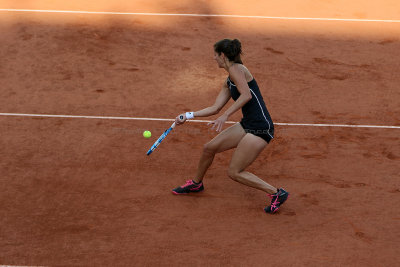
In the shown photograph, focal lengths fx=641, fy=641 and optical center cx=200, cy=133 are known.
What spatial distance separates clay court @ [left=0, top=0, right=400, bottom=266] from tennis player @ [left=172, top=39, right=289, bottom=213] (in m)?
0.44

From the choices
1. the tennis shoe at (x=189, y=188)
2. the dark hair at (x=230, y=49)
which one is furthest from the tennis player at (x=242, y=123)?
the tennis shoe at (x=189, y=188)

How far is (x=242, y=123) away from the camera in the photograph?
7117 millimetres

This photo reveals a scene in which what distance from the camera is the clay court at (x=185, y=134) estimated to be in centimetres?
661

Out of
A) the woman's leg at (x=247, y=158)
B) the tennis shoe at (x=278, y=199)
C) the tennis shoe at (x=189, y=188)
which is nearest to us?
the woman's leg at (x=247, y=158)

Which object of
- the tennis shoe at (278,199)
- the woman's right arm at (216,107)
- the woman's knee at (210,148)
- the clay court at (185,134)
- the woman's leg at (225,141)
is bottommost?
the clay court at (185,134)

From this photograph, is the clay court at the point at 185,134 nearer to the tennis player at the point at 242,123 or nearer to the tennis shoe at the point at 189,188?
the tennis shoe at the point at 189,188

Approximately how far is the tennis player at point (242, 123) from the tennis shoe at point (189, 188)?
415 mm

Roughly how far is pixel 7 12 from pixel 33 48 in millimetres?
2219

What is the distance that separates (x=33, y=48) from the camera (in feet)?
39.3

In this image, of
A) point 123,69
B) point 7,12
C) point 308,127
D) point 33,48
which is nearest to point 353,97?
point 308,127

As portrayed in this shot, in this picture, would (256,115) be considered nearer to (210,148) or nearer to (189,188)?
(210,148)

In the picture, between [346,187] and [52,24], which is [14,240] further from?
[52,24]

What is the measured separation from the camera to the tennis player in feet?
22.1

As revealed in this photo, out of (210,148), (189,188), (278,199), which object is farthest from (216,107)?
(278,199)
